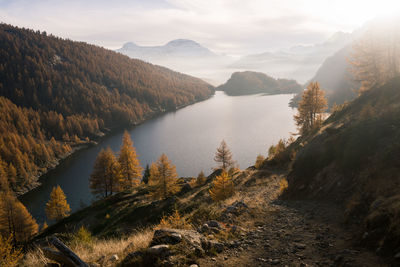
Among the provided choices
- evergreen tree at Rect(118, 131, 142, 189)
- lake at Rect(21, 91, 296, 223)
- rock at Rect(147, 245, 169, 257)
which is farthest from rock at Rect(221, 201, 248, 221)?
lake at Rect(21, 91, 296, 223)

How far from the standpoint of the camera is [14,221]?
44531mm

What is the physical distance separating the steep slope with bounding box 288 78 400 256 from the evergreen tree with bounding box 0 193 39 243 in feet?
172

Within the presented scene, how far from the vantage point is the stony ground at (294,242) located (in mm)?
6734

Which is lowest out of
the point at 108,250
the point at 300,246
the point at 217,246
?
the point at 108,250

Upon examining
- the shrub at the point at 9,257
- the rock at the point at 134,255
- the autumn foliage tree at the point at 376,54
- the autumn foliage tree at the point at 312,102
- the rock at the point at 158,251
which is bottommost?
the shrub at the point at 9,257

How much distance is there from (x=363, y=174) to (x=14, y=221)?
57807mm

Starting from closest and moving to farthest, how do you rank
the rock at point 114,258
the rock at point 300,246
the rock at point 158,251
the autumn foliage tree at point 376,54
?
the rock at point 158,251, the rock at point 114,258, the rock at point 300,246, the autumn foliage tree at point 376,54

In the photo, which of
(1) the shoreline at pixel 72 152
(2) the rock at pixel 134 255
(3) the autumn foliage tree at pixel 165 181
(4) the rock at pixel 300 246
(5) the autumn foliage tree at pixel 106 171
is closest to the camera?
(2) the rock at pixel 134 255

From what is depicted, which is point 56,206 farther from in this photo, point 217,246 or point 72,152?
point 72,152

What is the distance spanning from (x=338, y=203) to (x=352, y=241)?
16.8 ft

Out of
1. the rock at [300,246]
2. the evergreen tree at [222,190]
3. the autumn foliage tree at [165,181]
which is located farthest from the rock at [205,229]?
the autumn foliage tree at [165,181]

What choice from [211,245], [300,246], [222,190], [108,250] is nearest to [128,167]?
[222,190]

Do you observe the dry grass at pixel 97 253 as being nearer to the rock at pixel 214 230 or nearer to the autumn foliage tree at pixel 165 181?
the rock at pixel 214 230

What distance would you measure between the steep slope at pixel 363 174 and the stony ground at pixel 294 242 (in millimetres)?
675
